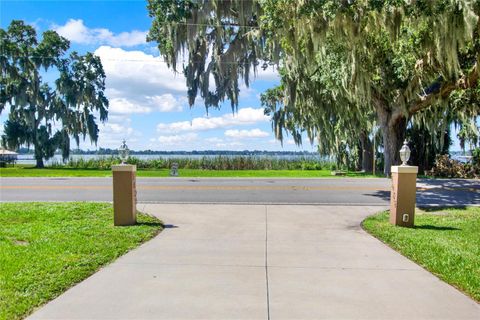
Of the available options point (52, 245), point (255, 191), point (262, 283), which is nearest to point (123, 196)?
point (52, 245)

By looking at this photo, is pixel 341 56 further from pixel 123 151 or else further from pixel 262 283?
pixel 262 283

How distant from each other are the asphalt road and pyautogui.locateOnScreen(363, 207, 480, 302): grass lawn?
2.20 metres

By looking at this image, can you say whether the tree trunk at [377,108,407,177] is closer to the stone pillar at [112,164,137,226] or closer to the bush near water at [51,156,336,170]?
the bush near water at [51,156,336,170]

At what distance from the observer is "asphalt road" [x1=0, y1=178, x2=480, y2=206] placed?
12297 millimetres

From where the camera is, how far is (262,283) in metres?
4.84

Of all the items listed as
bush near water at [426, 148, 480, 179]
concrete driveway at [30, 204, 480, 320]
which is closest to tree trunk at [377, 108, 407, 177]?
bush near water at [426, 148, 480, 179]

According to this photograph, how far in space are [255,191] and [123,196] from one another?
6.50 metres

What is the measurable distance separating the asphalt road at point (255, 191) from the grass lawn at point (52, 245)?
108 inches

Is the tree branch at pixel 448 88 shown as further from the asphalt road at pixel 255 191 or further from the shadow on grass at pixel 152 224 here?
the shadow on grass at pixel 152 224

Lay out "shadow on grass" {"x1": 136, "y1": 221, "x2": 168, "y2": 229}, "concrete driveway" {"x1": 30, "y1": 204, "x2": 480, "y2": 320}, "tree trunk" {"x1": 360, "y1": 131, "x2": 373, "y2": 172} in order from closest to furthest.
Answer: "concrete driveway" {"x1": 30, "y1": 204, "x2": 480, "y2": 320}, "shadow on grass" {"x1": 136, "y1": 221, "x2": 168, "y2": 229}, "tree trunk" {"x1": 360, "y1": 131, "x2": 373, "y2": 172}

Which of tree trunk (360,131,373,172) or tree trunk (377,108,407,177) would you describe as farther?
tree trunk (360,131,373,172)

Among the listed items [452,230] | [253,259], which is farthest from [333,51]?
[253,259]

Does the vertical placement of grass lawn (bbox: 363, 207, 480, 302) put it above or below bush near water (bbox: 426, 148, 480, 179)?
below

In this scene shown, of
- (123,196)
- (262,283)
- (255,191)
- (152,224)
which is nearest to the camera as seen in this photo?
(262,283)
